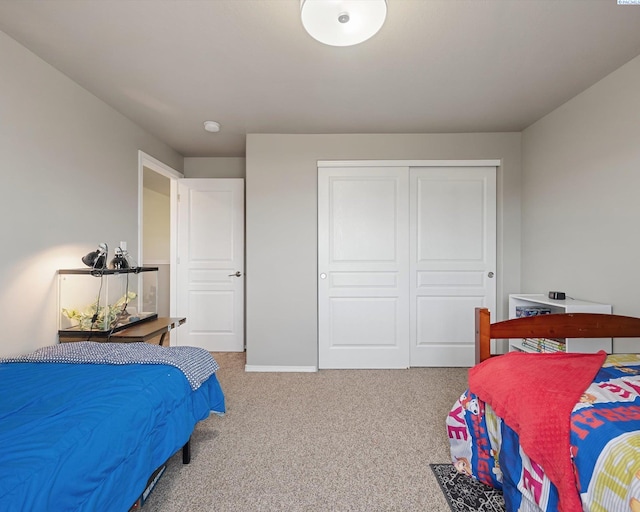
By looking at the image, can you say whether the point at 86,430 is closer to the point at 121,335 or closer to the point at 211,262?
the point at 121,335

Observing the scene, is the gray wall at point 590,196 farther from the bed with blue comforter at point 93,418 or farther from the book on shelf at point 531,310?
the bed with blue comforter at point 93,418

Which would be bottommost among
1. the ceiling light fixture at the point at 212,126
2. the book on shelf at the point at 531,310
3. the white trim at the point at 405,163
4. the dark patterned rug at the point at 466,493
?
the dark patterned rug at the point at 466,493

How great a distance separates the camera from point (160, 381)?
4.51 feet

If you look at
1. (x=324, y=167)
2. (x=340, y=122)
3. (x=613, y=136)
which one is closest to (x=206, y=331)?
(x=324, y=167)

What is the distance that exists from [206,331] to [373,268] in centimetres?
215

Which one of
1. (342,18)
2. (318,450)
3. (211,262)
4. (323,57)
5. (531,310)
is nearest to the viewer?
(342,18)

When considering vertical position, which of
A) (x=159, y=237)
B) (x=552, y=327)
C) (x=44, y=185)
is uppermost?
(x=44, y=185)

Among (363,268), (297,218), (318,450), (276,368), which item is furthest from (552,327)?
(276,368)

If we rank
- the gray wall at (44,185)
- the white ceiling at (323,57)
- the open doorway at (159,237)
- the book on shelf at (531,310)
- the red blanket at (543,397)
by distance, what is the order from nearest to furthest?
the red blanket at (543,397) < the white ceiling at (323,57) < the gray wall at (44,185) < the book on shelf at (531,310) < the open doorway at (159,237)

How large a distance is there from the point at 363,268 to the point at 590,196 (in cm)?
187

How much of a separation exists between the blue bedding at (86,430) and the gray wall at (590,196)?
274cm

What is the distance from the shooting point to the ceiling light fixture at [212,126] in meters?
2.87

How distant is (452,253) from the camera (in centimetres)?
319

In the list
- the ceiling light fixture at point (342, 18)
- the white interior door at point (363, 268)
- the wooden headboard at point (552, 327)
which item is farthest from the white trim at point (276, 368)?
the ceiling light fixture at point (342, 18)
